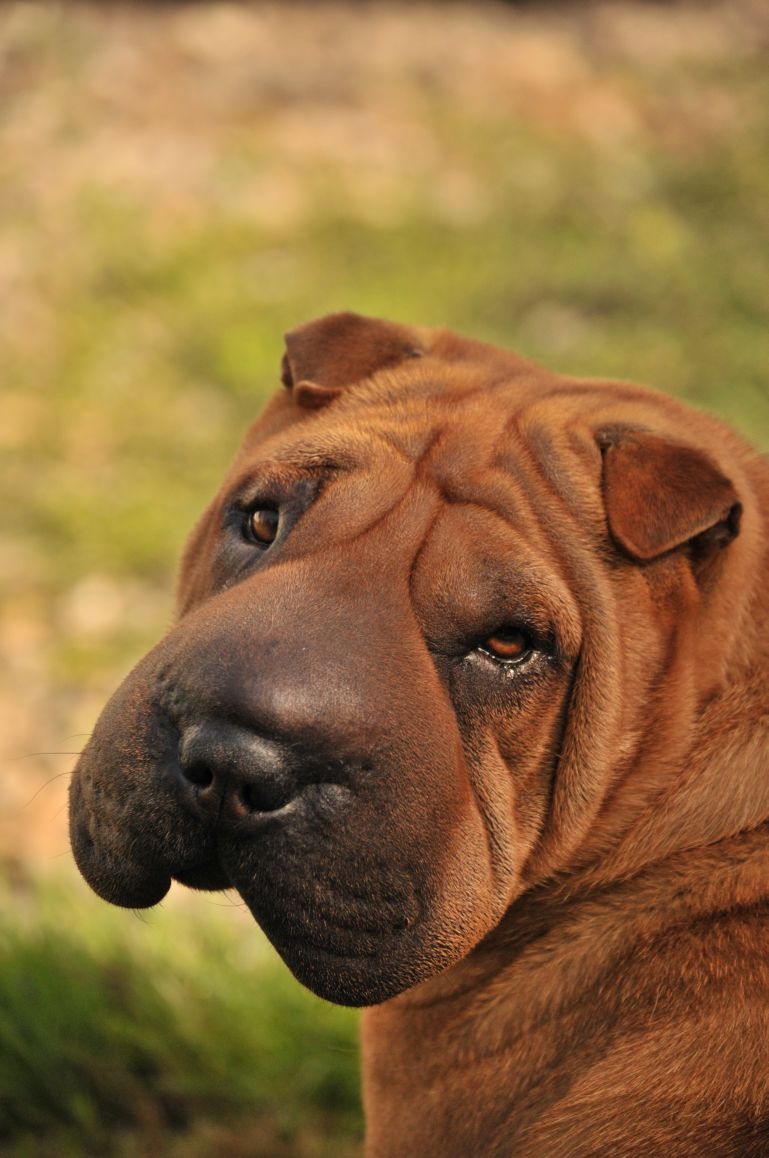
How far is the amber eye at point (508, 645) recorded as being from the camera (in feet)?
10.2

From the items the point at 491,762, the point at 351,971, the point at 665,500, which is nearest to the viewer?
the point at 351,971

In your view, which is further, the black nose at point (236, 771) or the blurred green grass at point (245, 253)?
the blurred green grass at point (245, 253)

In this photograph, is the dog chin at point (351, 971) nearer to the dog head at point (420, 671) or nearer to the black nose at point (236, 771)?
the dog head at point (420, 671)

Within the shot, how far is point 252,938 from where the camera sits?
5.19m

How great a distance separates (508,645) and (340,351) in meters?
1.14

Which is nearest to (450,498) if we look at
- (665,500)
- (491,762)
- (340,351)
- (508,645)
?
(508,645)

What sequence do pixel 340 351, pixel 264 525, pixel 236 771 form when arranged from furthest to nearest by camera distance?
pixel 340 351, pixel 264 525, pixel 236 771

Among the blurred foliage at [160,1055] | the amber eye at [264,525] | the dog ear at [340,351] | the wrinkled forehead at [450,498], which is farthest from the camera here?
the blurred foliage at [160,1055]

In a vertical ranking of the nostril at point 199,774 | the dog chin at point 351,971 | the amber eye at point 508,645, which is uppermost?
the amber eye at point 508,645

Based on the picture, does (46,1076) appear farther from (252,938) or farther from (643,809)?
(643,809)

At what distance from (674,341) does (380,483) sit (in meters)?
7.20

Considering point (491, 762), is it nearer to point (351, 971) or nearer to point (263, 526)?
point (351, 971)

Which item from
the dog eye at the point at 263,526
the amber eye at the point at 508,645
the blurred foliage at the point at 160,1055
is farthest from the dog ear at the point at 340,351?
the blurred foliage at the point at 160,1055

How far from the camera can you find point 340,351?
12.7 ft
